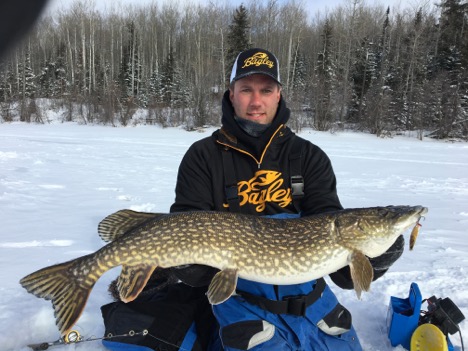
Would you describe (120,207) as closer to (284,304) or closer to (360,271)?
(284,304)

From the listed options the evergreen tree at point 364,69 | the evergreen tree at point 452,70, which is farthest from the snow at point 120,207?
the evergreen tree at point 364,69

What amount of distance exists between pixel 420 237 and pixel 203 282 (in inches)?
124

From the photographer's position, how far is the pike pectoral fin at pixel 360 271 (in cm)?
193

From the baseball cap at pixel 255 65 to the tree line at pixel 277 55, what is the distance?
18.2 m

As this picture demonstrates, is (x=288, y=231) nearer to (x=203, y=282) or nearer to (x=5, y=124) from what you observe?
(x=203, y=282)

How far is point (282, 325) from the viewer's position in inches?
81.2

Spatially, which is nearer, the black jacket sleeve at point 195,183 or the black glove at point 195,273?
the black glove at point 195,273

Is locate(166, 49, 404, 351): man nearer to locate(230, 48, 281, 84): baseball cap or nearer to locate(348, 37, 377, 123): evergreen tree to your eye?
locate(230, 48, 281, 84): baseball cap

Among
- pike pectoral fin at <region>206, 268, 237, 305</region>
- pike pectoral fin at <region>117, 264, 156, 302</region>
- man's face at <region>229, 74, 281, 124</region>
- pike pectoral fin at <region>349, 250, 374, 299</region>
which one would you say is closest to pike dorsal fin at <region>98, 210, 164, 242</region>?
pike pectoral fin at <region>117, 264, 156, 302</region>

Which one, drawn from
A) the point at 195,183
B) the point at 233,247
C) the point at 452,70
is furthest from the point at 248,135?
the point at 452,70

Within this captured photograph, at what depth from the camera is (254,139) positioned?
2508mm

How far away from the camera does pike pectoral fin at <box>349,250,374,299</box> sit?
1932 mm

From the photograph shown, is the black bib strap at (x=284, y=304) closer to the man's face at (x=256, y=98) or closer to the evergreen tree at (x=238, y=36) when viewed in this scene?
the man's face at (x=256, y=98)

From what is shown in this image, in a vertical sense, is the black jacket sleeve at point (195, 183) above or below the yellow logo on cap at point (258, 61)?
below
